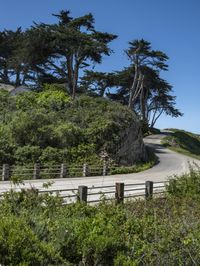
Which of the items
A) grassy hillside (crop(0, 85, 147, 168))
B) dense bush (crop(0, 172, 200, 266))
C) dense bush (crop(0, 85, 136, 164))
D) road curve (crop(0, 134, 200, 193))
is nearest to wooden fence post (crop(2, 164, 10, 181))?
road curve (crop(0, 134, 200, 193))

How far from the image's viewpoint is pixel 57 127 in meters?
39.1

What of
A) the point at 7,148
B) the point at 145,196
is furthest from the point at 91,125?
the point at 145,196

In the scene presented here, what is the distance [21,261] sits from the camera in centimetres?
677

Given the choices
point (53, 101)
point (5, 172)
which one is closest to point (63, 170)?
point (5, 172)

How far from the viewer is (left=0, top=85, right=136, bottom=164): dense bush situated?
1388 inches

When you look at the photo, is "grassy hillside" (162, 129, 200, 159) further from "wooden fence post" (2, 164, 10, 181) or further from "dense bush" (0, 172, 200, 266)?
"dense bush" (0, 172, 200, 266)

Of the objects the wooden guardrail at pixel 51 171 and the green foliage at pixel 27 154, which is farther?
the green foliage at pixel 27 154

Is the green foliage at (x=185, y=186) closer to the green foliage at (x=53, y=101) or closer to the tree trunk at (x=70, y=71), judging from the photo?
the green foliage at (x=53, y=101)

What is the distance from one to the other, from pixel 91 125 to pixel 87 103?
16.8ft

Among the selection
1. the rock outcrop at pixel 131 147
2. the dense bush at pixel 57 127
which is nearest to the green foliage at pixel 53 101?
the dense bush at pixel 57 127

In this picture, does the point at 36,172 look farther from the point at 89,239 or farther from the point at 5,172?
the point at 89,239

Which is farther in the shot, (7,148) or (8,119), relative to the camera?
(8,119)

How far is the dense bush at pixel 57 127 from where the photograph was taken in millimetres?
35250

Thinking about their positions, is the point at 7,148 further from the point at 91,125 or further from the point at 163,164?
the point at 163,164
